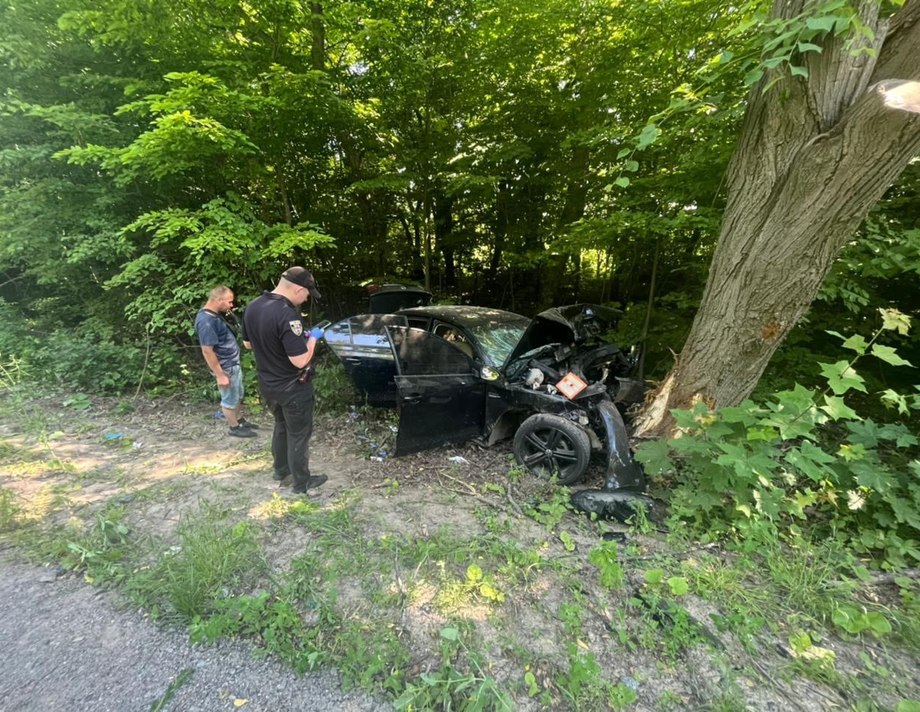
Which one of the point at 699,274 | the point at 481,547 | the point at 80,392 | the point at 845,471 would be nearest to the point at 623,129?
the point at 699,274

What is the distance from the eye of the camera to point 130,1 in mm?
4020

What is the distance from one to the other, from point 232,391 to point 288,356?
2020 mm

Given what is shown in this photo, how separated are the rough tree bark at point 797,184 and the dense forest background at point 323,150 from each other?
54 centimetres

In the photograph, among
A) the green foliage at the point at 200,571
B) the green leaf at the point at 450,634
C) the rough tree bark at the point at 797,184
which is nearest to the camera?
the green leaf at the point at 450,634

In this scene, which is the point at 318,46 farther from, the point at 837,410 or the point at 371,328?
the point at 837,410

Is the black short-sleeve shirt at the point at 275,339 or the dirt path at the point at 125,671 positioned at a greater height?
the black short-sleeve shirt at the point at 275,339

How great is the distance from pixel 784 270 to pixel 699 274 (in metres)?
3.04

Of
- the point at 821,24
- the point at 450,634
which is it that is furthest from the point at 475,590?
the point at 821,24

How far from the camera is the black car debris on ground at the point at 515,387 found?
3.43 metres

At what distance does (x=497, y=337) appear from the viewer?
441 centimetres

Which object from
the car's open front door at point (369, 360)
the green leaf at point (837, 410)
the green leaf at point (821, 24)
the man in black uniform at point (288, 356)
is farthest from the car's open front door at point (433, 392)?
the green leaf at point (821, 24)

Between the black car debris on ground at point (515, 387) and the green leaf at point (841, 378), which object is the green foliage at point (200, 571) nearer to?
the black car debris on ground at point (515, 387)

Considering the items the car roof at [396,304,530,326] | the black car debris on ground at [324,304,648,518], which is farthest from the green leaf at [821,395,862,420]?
the car roof at [396,304,530,326]

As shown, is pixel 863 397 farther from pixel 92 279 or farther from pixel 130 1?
pixel 92 279
